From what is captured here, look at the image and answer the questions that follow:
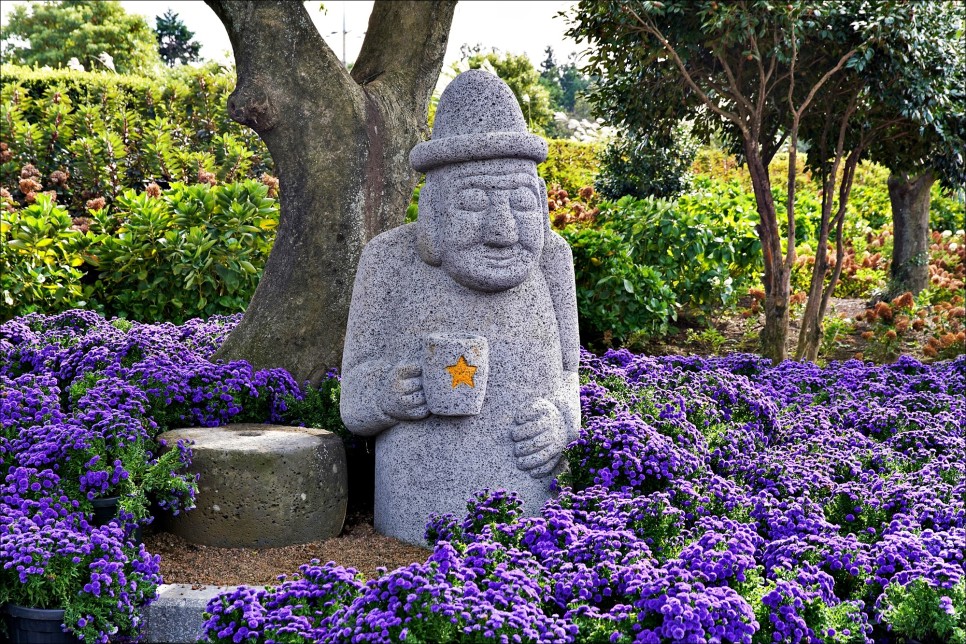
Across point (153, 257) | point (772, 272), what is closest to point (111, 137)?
point (153, 257)

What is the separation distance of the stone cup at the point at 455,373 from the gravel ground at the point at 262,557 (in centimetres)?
62

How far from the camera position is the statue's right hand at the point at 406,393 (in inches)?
152

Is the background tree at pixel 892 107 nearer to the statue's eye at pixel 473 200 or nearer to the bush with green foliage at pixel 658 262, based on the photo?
the bush with green foliage at pixel 658 262

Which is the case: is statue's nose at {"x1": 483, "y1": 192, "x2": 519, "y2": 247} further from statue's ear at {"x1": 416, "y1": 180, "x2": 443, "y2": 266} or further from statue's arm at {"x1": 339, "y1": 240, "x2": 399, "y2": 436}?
statue's arm at {"x1": 339, "y1": 240, "x2": 399, "y2": 436}

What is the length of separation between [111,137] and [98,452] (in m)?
8.05

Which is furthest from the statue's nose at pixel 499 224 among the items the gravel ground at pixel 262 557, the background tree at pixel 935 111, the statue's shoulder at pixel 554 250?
the background tree at pixel 935 111

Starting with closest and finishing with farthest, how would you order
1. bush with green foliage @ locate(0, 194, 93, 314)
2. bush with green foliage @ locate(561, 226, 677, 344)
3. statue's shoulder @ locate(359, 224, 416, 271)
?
1. statue's shoulder @ locate(359, 224, 416, 271)
2. bush with green foliage @ locate(0, 194, 93, 314)
3. bush with green foliage @ locate(561, 226, 677, 344)

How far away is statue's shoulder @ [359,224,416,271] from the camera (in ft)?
13.1

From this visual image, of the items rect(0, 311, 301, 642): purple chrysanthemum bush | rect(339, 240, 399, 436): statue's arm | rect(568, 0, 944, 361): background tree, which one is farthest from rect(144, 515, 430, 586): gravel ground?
rect(568, 0, 944, 361): background tree

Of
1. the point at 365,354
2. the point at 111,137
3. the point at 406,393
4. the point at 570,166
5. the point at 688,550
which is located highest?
the point at 570,166

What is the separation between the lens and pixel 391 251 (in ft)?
13.2

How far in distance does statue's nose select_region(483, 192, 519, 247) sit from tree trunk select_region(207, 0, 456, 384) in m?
1.74

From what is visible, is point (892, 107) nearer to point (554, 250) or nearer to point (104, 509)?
point (554, 250)

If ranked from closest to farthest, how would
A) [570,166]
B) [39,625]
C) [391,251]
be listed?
1. [39,625]
2. [391,251]
3. [570,166]
